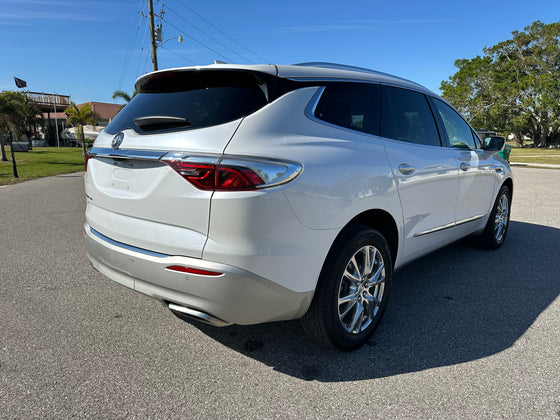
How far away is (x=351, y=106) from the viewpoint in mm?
2740

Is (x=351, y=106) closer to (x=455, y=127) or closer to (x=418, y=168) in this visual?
(x=418, y=168)

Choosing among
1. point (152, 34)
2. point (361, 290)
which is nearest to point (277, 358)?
point (361, 290)

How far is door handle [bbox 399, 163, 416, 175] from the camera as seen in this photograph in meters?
2.90

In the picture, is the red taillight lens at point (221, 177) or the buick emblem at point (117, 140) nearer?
the red taillight lens at point (221, 177)

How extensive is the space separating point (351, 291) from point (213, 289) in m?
1.01

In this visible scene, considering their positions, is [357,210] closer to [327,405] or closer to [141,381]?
[327,405]

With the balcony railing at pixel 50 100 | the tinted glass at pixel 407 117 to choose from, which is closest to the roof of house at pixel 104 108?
the balcony railing at pixel 50 100

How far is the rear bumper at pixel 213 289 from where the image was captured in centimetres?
206

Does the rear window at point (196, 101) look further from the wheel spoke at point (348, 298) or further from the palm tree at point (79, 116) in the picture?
the palm tree at point (79, 116)

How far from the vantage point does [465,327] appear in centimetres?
303

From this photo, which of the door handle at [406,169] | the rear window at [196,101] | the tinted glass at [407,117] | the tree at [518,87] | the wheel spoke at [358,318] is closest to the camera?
the rear window at [196,101]

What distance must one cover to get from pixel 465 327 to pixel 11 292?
380 centimetres

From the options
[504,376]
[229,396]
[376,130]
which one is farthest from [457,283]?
[229,396]

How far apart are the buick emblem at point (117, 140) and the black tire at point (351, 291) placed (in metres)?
1.47
